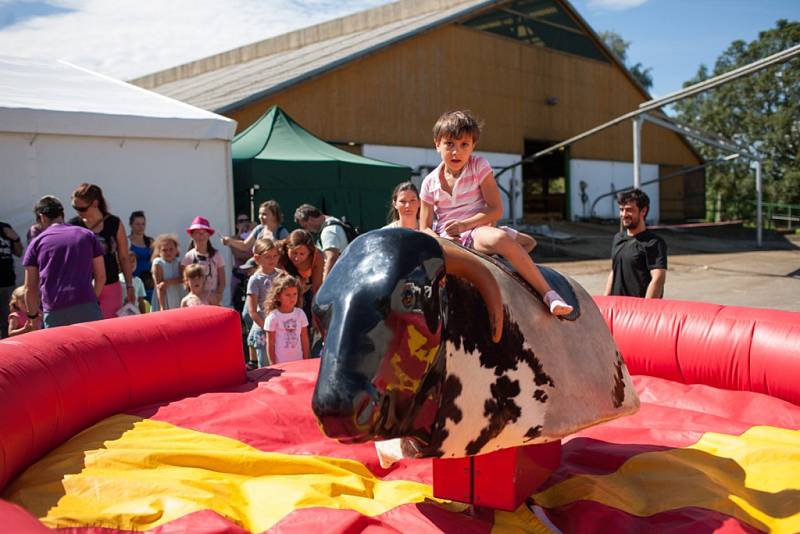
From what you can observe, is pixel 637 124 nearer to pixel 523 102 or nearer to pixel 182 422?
pixel 523 102

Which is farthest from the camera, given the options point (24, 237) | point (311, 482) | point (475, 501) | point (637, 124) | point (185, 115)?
point (637, 124)

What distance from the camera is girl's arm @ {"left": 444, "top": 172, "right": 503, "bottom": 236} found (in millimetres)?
2738

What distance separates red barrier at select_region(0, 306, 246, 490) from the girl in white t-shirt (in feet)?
1.04

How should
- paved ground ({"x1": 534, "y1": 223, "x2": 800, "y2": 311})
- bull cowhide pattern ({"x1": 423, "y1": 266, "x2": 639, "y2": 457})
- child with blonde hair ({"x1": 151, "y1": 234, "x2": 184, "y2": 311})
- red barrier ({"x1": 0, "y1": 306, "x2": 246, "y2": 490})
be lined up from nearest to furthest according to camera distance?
1. bull cowhide pattern ({"x1": 423, "y1": 266, "x2": 639, "y2": 457})
2. red barrier ({"x1": 0, "y1": 306, "x2": 246, "y2": 490})
3. child with blonde hair ({"x1": 151, "y1": 234, "x2": 184, "y2": 311})
4. paved ground ({"x1": 534, "y1": 223, "x2": 800, "y2": 311})

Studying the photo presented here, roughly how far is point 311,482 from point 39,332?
162 centimetres

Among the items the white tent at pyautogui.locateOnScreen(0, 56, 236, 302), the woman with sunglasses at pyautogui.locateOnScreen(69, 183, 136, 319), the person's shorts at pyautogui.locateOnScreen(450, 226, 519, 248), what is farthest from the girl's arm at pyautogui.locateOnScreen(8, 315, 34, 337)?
the person's shorts at pyautogui.locateOnScreen(450, 226, 519, 248)

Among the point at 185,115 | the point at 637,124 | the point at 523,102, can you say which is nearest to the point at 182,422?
the point at 185,115

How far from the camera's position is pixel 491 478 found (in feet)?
8.55

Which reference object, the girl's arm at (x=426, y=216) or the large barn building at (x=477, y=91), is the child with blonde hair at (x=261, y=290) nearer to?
the girl's arm at (x=426, y=216)

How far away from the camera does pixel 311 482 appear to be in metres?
2.84

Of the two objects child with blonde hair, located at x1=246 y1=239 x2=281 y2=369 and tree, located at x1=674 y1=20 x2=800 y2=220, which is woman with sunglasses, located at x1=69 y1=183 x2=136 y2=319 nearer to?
child with blonde hair, located at x1=246 y1=239 x2=281 y2=369

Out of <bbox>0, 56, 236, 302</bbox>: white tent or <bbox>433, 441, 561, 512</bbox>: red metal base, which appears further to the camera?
<bbox>0, 56, 236, 302</bbox>: white tent

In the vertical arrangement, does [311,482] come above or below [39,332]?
below

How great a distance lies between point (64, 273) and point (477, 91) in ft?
52.1
